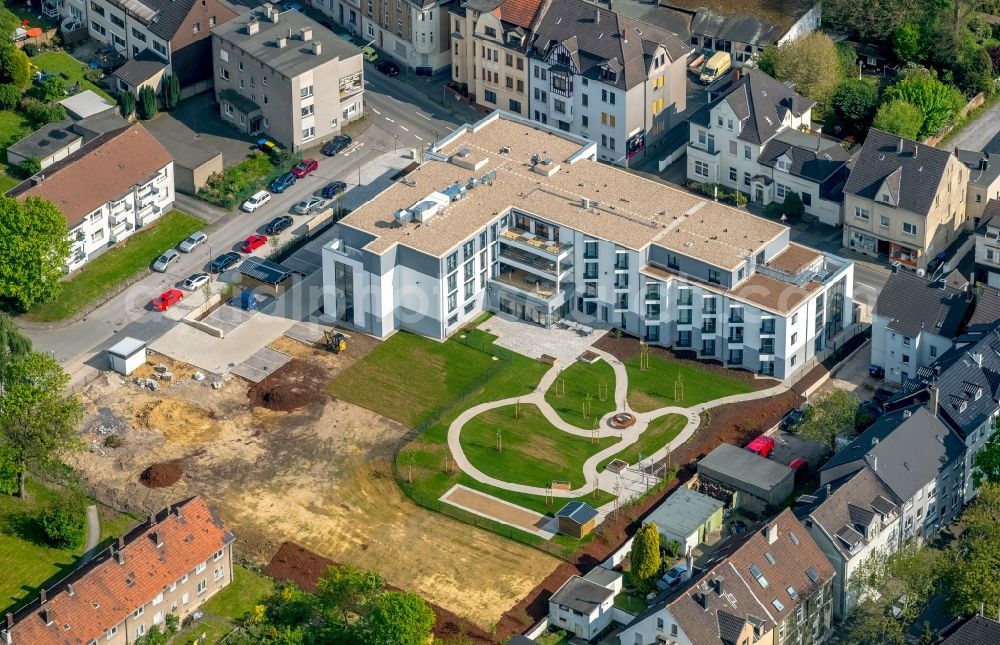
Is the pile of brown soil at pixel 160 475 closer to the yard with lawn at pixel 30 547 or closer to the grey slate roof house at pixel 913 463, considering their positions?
the yard with lawn at pixel 30 547

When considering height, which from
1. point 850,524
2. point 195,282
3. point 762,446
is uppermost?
point 850,524

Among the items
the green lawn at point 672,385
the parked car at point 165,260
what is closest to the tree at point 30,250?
the parked car at point 165,260

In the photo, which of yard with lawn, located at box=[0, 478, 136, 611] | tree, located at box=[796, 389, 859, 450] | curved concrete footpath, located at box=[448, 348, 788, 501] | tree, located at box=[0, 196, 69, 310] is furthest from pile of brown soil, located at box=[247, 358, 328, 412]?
tree, located at box=[796, 389, 859, 450]

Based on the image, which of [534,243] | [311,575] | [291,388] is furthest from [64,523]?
[534,243]

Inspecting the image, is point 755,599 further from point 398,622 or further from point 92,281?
point 92,281

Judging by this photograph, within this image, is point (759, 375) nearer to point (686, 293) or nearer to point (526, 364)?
point (686, 293)

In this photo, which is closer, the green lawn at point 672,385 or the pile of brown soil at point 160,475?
the pile of brown soil at point 160,475
